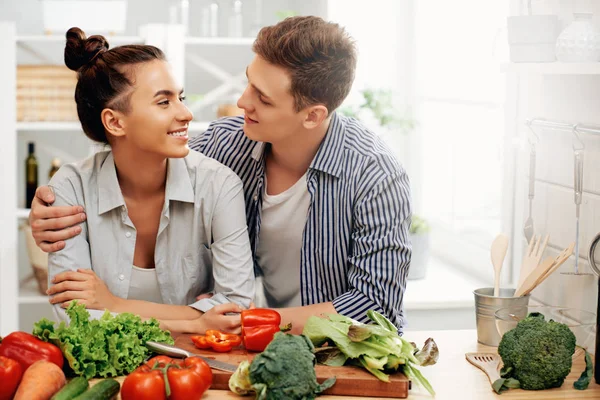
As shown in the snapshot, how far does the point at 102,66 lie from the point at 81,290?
635mm

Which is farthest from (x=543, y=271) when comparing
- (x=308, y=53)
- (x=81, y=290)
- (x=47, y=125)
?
(x=47, y=125)

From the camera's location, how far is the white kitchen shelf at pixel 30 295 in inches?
168

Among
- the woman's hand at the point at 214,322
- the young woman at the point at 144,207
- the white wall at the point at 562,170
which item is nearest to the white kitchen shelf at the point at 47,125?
the young woman at the point at 144,207

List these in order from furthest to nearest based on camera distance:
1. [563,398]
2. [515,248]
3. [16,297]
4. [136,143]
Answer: [16,297], [515,248], [136,143], [563,398]

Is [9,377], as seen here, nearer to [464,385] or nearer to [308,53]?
[464,385]

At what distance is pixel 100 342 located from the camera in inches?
72.7

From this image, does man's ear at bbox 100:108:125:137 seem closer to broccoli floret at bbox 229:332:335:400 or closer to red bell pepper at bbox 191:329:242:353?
red bell pepper at bbox 191:329:242:353

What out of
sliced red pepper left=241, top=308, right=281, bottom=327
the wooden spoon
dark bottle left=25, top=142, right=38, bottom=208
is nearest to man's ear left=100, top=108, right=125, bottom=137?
sliced red pepper left=241, top=308, right=281, bottom=327

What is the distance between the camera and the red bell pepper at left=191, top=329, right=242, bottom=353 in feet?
6.53

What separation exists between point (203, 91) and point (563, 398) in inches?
148

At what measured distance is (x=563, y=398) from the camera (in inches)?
73.2

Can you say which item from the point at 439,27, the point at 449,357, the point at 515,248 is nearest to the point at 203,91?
the point at 439,27

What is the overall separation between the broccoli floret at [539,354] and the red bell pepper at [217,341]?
2.18 ft

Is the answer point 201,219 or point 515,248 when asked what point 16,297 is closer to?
point 201,219
